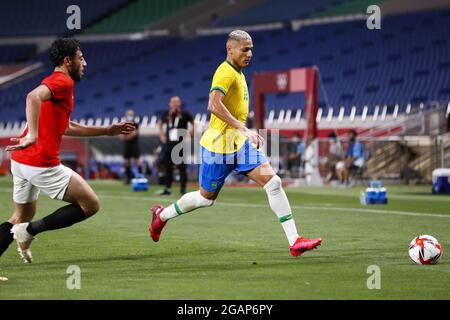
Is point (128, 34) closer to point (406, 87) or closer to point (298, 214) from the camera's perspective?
point (406, 87)

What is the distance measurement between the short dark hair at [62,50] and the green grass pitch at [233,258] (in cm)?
190

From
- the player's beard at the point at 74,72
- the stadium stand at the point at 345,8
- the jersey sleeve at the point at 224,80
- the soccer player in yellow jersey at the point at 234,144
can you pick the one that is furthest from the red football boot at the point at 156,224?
the stadium stand at the point at 345,8

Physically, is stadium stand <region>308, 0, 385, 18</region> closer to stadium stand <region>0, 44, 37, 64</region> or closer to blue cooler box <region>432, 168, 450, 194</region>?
stadium stand <region>0, 44, 37, 64</region>

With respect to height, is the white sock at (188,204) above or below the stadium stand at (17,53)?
below

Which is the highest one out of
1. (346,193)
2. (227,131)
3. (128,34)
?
(128,34)

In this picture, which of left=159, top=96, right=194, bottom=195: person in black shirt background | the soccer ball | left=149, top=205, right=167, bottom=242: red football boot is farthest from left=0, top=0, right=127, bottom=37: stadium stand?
the soccer ball

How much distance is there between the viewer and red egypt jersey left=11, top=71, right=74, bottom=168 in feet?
27.3

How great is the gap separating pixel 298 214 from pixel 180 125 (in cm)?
618

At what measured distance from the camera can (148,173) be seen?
31.5m

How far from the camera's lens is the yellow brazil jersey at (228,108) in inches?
386

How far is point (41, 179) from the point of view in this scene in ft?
27.7

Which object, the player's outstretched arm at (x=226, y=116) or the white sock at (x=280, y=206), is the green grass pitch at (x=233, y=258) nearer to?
the white sock at (x=280, y=206)

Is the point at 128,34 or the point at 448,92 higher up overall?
the point at 128,34

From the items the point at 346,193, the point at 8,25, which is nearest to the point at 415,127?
the point at 346,193
